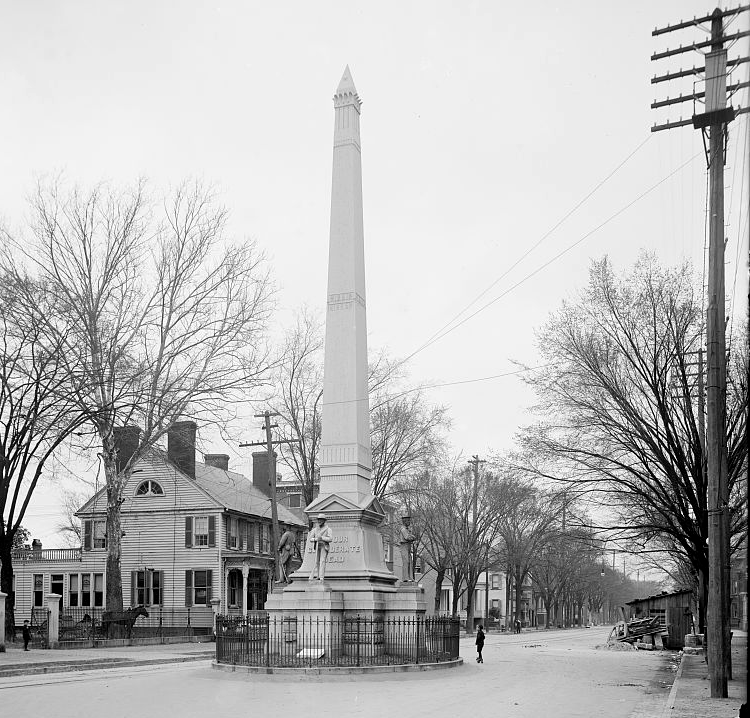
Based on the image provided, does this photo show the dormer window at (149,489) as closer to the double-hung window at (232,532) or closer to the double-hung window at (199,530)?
the double-hung window at (199,530)

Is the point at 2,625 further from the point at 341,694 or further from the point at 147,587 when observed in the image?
the point at 147,587

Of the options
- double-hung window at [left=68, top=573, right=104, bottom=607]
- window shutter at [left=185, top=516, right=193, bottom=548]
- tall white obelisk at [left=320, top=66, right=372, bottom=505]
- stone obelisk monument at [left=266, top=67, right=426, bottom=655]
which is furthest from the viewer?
double-hung window at [left=68, top=573, right=104, bottom=607]

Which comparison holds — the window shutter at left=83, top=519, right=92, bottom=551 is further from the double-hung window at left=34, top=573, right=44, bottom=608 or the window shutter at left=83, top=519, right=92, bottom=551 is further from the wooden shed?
the wooden shed

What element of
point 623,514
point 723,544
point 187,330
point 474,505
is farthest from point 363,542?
point 474,505

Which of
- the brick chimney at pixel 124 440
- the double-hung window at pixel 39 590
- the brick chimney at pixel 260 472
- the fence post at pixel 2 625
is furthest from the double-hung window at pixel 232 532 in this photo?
the fence post at pixel 2 625

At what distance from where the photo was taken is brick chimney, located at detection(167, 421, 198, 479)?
36834 mm

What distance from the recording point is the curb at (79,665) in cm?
2194

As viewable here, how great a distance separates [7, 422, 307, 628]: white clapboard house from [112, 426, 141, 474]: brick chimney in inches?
106

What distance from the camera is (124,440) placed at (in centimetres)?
3500

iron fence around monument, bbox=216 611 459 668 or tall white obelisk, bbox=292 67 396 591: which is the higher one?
tall white obelisk, bbox=292 67 396 591

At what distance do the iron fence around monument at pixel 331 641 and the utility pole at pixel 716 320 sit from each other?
24.8 feet

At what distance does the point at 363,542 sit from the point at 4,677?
8.87 meters

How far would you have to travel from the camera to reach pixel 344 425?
24391 millimetres

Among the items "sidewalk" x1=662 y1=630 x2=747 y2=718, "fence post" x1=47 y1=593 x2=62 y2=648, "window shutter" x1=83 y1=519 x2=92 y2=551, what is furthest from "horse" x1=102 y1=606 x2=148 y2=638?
"sidewalk" x1=662 y1=630 x2=747 y2=718
